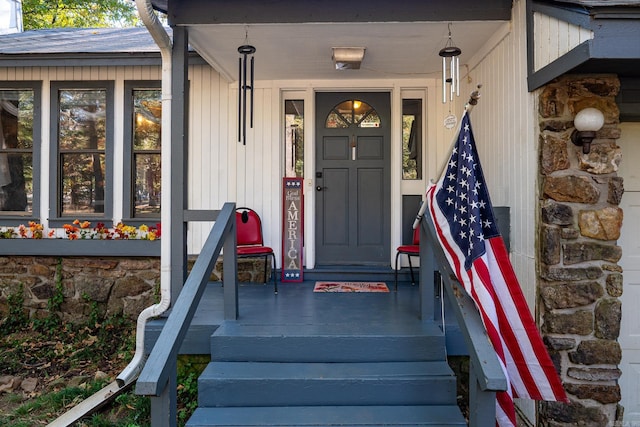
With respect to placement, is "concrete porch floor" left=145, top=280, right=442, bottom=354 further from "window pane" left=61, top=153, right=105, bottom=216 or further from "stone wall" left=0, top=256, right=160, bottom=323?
"window pane" left=61, top=153, right=105, bottom=216

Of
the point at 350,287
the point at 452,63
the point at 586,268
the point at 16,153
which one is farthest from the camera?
the point at 16,153

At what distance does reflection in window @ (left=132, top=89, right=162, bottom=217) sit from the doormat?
2.00 metres

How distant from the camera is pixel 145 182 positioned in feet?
16.3

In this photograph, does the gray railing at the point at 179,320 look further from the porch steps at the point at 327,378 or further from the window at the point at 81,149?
the window at the point at 81,149

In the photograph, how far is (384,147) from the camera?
16.0 ft

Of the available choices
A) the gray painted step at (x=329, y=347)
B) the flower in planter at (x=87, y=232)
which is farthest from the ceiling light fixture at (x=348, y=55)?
the flower in planter at (x=87, y=232)

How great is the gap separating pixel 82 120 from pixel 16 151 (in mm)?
816

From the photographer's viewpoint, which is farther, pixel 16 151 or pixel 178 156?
pixel 16 151

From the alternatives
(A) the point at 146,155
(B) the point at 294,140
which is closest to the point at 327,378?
(B) the point at 294,140

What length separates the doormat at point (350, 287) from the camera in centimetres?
424

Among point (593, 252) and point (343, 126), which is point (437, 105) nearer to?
point (343, 126)

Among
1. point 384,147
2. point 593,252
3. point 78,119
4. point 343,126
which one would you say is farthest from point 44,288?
point 593,252

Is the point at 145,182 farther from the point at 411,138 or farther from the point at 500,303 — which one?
the point at 500,303

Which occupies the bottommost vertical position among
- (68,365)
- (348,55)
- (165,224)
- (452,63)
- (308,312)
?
(68,365)
